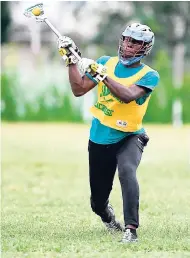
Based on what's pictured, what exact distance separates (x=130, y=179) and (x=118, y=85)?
816 mm

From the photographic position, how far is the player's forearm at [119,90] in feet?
24.1

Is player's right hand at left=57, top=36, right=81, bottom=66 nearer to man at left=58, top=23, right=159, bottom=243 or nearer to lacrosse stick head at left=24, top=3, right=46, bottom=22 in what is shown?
man at left=58, top=23, right=159, bottom=243

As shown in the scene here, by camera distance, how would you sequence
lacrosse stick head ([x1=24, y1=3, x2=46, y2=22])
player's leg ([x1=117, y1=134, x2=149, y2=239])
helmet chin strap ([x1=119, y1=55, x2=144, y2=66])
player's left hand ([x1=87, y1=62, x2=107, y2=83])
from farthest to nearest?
lacrosse stick head ([x1=24, y1=3, x2=46, y2=22]) < helmet chin strap ([x1=119, y1=55, x2=144, y2=66]) < player's leg ([x1=117, y1=134, x2=149, y2=239]) < player's left hand ([x1=87, y1=62, x2=107, y2=83])

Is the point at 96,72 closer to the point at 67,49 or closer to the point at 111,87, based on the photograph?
the point at 111,87

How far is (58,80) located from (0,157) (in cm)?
1326

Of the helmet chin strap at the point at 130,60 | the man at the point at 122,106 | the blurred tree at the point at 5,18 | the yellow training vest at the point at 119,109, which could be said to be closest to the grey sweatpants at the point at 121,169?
the man at the point at 122,106

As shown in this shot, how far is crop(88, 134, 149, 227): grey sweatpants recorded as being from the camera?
7578 mm

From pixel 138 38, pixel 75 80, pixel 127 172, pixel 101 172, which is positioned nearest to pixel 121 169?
pixel 127 172

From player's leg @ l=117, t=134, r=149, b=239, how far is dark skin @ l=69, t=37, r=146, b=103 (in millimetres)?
504

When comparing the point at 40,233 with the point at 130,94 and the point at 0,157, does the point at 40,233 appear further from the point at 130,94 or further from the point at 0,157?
the point at 0,157

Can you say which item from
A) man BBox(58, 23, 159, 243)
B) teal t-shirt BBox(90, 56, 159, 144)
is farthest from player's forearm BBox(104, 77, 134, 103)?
teal t-shirt BBox(90, 56, 159, 144)

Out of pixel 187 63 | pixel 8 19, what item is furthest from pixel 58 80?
pixel 187 63

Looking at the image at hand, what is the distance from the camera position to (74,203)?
11.0m

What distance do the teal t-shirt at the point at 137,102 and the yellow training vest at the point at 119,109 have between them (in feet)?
0.12
